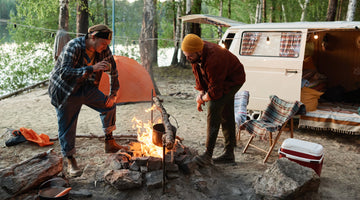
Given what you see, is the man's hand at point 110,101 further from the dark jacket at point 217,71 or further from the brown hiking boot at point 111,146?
the dark jacket at point 217,71

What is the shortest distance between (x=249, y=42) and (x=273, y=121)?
1.97 meters

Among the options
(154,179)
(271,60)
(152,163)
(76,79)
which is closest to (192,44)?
(76,79)

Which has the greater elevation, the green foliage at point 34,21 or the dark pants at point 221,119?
the green foliage at point 34,21

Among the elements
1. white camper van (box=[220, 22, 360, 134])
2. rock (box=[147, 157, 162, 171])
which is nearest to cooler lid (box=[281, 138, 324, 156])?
rock (box=[147, 157, 162, 171])

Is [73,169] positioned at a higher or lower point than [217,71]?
lower

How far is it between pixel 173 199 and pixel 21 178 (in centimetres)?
162

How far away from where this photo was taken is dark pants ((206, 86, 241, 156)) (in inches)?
156

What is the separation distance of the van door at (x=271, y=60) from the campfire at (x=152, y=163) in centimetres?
257

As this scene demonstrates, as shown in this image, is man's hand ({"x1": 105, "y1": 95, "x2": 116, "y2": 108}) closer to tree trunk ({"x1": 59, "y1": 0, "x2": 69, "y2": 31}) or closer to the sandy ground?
the sandy ground

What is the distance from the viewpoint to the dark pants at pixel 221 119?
13.0 ft

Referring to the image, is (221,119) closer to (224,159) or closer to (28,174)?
(224,159)

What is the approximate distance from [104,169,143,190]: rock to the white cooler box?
198cm

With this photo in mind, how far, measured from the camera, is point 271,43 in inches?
232

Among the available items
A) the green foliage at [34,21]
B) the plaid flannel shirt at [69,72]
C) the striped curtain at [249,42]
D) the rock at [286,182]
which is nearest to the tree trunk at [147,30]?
the striped curtain at [249,42]
